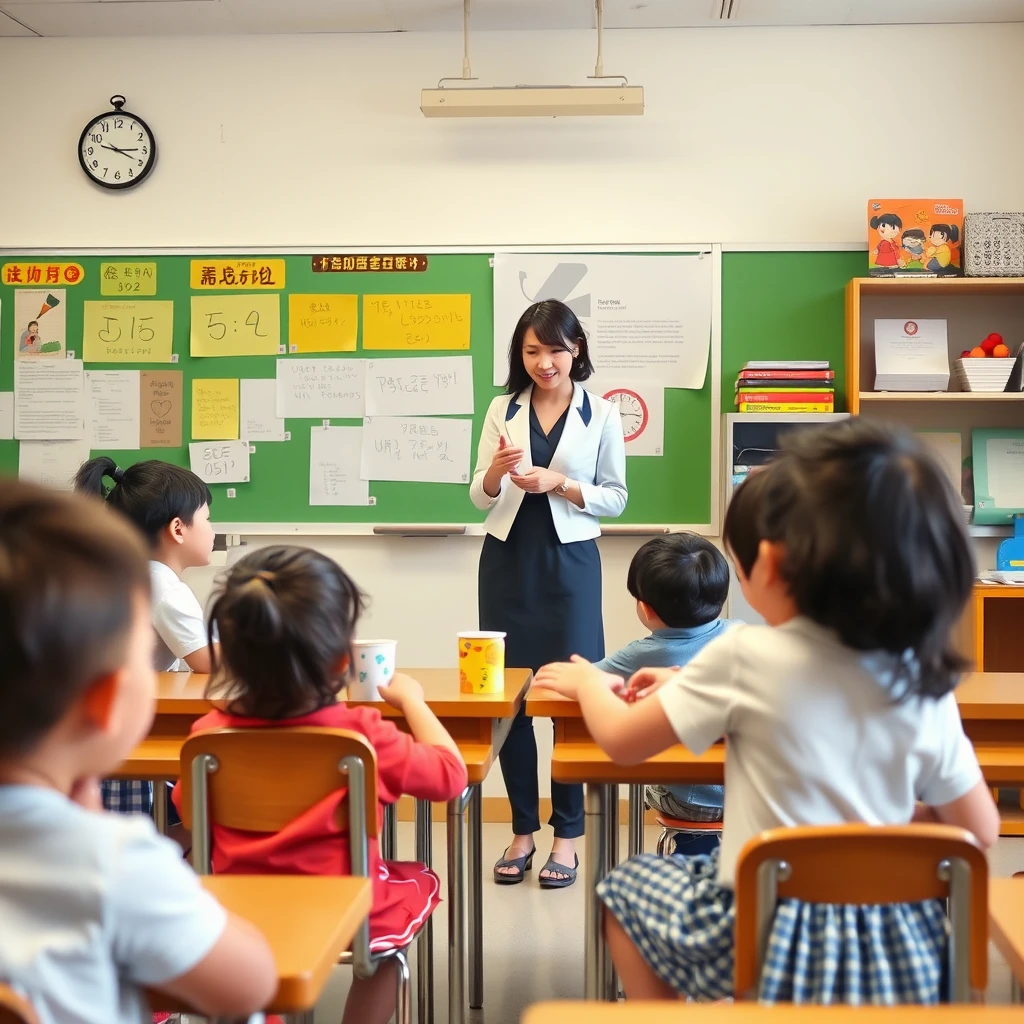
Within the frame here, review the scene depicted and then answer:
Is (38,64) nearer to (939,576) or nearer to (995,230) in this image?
(995,230)

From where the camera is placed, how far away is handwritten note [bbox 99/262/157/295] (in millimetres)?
4254

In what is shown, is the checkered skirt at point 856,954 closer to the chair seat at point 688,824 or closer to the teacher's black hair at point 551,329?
the chair seat at point 688,824

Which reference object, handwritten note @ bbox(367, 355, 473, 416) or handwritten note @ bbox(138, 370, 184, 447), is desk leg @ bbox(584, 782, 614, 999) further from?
handwritten note @ bbox(138, 370, 184, 447)

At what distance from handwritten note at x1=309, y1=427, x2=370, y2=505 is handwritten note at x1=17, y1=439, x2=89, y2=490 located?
891mm

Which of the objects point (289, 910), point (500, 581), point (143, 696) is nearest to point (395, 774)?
point (289, 910)

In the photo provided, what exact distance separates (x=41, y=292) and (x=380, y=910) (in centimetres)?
335

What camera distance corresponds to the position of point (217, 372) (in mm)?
4246

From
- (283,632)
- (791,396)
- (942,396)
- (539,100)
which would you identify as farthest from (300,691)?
(942,396)

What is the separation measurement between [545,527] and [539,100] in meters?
1.63

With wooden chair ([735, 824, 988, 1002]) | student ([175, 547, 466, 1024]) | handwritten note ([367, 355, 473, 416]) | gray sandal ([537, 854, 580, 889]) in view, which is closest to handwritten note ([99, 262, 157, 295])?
handwritten note ([367, 355, 473, 416])

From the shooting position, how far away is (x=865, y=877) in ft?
3.84

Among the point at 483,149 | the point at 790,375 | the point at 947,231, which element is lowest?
the point at 790,375

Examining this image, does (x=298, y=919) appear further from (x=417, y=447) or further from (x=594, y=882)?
(x=417, y=447)

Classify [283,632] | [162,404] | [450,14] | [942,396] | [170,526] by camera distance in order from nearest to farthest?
[283,632] → [170,526] → [942,396] → [450,14] → [162,404]
